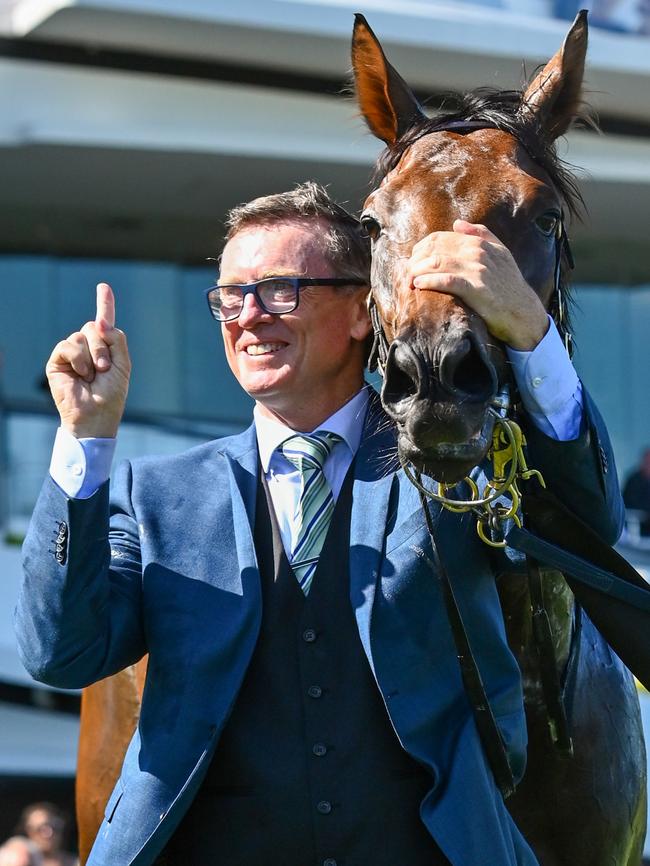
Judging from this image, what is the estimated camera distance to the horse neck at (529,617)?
254cm

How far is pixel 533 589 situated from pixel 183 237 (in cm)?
1206

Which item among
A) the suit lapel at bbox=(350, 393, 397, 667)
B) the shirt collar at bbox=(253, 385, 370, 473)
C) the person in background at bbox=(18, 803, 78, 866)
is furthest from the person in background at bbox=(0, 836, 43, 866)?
the suit lapel at bbox=(350, 393, 397, 667)

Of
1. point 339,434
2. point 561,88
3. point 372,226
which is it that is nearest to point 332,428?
point 339,434

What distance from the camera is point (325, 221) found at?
266 centimetres

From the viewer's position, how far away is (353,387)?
2.64 meters

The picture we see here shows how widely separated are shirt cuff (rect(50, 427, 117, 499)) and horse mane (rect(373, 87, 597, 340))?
808 millimetres

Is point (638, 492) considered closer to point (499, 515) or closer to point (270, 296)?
point (270, 296)

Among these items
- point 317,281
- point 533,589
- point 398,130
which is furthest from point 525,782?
point 398,130

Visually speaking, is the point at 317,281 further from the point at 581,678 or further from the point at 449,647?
the point at 581,678

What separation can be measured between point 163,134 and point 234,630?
891 centimetres

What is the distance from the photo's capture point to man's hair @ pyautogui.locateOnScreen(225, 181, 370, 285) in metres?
2.62

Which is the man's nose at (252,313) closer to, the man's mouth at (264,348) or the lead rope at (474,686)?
the man's mouth at (264,348)

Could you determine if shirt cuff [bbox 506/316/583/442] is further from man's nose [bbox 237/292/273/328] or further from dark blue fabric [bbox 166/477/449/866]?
man's nose [bbox 237/292/273/328]

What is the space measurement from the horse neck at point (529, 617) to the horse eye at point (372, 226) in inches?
28.8
